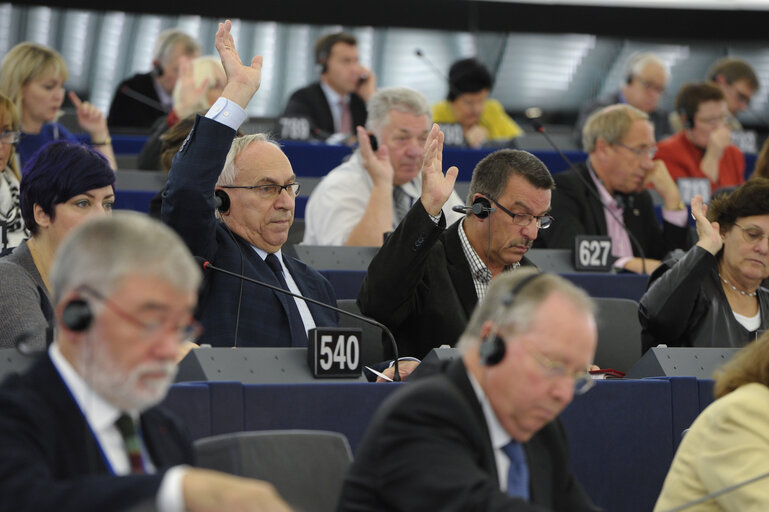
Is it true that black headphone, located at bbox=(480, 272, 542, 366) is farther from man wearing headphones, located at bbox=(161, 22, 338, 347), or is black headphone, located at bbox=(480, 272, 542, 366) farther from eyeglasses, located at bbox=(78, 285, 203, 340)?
man wearing headphones, located at bbox=(161, 22, 338, 347)

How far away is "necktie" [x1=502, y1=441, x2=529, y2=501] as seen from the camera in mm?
2084

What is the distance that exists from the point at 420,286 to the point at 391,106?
5.30 feet

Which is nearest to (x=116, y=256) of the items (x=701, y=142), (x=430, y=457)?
(x=430, y=457)

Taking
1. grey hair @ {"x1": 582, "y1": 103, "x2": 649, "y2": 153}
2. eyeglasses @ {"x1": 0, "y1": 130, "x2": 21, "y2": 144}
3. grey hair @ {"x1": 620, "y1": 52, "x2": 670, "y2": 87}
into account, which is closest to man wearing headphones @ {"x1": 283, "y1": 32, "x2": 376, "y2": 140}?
grey hair @ {"x1": 620, "y1": 52, "x2": 670, "y2": 87}

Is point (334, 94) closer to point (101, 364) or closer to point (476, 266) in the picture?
point (476, 266)

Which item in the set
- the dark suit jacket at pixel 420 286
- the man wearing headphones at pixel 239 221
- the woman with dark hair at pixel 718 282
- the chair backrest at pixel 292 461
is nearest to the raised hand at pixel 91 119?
the man wearing headphones at pixel 239 221

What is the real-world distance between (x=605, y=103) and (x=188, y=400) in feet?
17.8

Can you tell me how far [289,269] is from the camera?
351 centimetres

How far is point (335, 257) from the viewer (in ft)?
14.0

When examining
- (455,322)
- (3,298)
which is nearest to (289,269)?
(455,322)

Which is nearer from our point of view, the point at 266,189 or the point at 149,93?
the point at 266,189

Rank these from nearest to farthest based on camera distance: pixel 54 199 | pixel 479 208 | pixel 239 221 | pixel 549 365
A: pixel 549 365
pixel 54 199
pixel 239 221
pixel 479 208

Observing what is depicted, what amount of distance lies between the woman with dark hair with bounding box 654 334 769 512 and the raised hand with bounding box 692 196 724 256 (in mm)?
1251

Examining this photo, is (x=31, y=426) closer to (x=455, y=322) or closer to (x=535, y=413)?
(x=535, y=413)
